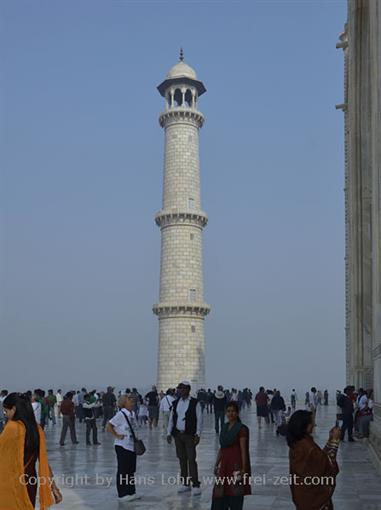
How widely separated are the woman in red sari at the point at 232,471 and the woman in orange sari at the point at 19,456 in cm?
170

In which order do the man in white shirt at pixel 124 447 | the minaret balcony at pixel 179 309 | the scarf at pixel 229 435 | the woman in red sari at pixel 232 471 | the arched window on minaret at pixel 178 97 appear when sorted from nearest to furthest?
the woman in red sari at pixel 232 471
the scarf at pixel 229 435
the man in white shirt at pixel 124 447
the minaret balcony at pixel 179 309
the arched window on minaret at pixel 178 97

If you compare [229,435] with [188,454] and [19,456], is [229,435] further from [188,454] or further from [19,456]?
[188,454]

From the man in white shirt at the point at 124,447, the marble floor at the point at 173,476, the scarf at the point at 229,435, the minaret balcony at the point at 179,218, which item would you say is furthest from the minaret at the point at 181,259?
the scarf at the point at 229,435

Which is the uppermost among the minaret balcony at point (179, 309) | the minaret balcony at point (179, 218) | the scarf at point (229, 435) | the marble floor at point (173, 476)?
the minaret balcony at point (179, 218)

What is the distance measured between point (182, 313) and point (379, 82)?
30514 millimetres

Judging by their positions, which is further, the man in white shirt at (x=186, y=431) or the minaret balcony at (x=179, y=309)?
the minaret balcony at (x=179, y=309)

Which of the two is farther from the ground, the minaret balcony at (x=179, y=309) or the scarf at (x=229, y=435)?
the minaret balcony at (x=179, y=309)

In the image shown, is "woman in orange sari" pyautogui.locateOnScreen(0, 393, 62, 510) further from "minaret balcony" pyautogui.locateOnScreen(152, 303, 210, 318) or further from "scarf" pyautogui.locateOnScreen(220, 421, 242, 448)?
"minaret balcony" pyautogui.locateOnScreen(152, 303, 210, 318)

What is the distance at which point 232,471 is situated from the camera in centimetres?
639

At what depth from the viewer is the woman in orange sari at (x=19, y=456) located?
5098 millimetres

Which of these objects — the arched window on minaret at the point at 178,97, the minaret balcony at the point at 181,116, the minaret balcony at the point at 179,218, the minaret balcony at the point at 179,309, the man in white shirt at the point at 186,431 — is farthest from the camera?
the arched window on minaret at the point at 178,97

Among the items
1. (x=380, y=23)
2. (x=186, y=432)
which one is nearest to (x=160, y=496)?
(x=186, y=432)

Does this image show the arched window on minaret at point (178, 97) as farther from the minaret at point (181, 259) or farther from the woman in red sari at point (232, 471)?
the woman in red sari at point (232, 471)

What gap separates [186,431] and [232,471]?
3154 millimetres
